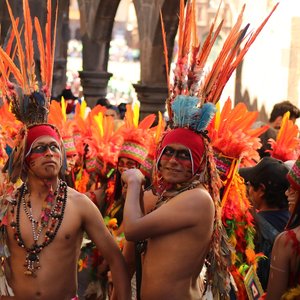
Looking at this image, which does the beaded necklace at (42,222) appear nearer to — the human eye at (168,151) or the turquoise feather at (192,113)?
the human eye at (168,151)

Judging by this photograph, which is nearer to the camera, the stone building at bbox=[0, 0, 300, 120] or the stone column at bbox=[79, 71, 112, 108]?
the stone building at bbox=[0, 0, 300, 120]

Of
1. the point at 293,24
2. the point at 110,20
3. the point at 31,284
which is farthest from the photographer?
the point at 110,20

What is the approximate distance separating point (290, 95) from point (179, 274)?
30.1 feet

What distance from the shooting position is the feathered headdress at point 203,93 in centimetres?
636

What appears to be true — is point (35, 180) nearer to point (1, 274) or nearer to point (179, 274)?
point (1, 274)

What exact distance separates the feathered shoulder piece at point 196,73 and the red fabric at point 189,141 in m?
0.06

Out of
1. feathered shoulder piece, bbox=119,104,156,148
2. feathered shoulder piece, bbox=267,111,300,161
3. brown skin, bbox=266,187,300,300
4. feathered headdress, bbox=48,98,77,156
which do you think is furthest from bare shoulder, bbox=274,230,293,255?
feathered headdress, bbox=48,98,77,156

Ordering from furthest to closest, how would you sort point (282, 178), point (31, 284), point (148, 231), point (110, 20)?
point (110, 20), point (282, 178), point (31, 284), point (148, 231)

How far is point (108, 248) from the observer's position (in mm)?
6539

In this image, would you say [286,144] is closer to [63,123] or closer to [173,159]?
[63,123]

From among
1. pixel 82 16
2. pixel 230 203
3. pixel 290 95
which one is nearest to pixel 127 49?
pixel 82 16

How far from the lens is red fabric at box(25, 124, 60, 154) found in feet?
22.1

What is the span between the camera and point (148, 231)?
241 inches

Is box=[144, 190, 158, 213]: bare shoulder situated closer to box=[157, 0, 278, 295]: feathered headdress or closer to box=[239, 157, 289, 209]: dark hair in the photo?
box=[157, 0, 278, 295]: feathered headdress
